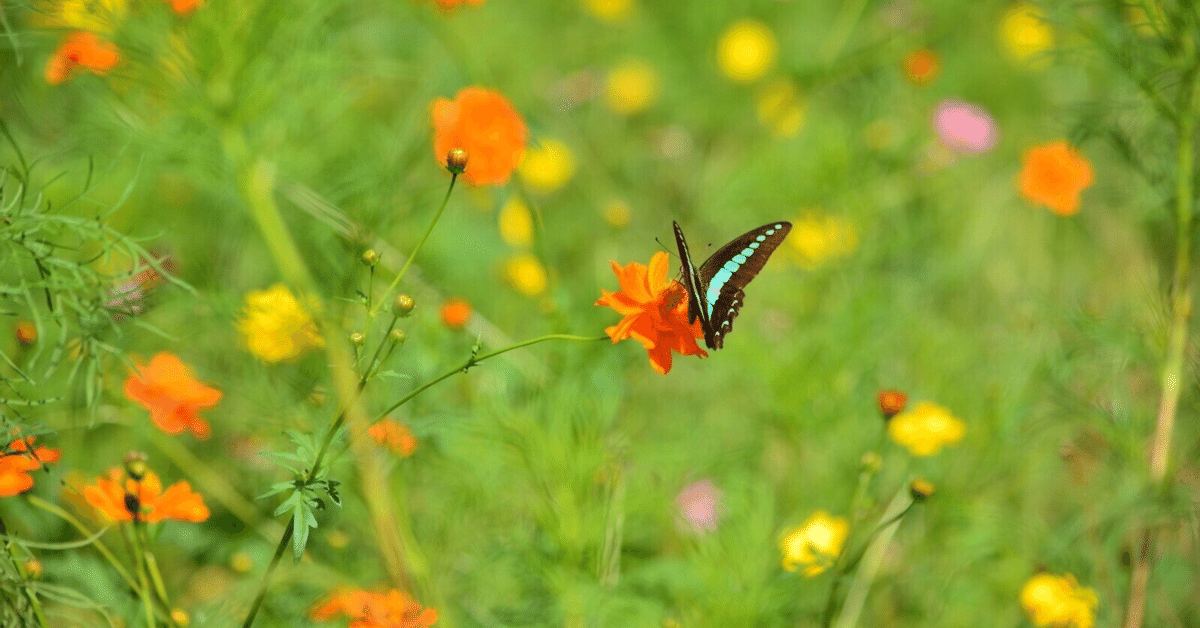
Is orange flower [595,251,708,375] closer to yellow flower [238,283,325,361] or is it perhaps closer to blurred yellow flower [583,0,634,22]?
yellow flower [238,283,325,361]

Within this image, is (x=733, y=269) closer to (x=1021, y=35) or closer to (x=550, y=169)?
(x=550, y=169)

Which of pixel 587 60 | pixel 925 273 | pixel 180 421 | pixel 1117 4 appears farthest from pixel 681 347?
pixel 587 60

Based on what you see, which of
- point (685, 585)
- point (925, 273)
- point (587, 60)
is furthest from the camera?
point (587, 60)

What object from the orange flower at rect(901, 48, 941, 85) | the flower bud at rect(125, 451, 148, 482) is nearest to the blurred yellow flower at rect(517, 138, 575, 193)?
the orange flower at rect(901, 48, 941, 85)

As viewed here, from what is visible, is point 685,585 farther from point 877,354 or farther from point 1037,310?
point 1037,310

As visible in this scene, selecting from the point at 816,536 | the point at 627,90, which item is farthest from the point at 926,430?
the point at 627,90

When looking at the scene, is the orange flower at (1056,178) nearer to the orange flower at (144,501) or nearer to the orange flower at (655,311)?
the orange flower at (655,311)
